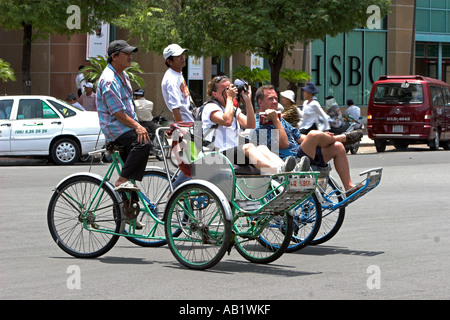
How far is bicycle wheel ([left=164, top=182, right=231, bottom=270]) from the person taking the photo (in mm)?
7453

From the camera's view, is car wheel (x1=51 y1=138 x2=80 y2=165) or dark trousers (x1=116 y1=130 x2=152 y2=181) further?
car wheel (x1=51 y1=138 x2=80 y2=165)

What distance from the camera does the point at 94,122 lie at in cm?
2025

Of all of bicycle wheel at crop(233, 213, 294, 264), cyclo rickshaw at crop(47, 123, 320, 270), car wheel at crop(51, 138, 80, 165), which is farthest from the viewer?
car wheel at crop(51, 138, 80, 165)

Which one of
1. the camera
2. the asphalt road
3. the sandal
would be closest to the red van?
the asphalt road

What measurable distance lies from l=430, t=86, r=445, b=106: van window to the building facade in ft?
15.7

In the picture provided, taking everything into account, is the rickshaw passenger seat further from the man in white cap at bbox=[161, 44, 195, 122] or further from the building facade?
the building facade

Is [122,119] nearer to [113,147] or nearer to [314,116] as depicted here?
[113,147]

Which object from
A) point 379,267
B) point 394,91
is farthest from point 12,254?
point 394,91

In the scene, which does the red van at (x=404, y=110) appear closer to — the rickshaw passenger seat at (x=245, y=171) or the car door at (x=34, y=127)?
the car door at (x=34, y=127)

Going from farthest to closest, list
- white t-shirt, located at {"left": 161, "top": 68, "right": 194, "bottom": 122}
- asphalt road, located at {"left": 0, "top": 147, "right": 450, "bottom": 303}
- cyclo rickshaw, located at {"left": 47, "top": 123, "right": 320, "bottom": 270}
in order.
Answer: white t-shirt, located at {"left": 161, "top": 68, "right": 194, "bottom": 122}
cyclo rickshaw, located at {"left": 47, "top": 123, "right": 320, "bottom": 270}
asphalt road, located at {"left": 0, "top": 147, "right": 450, "bottom": 303}

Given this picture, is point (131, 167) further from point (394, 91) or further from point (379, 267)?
point (394, 91)

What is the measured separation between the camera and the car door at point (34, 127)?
64.4 feet

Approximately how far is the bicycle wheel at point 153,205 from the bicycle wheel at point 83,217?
1.02 feet
